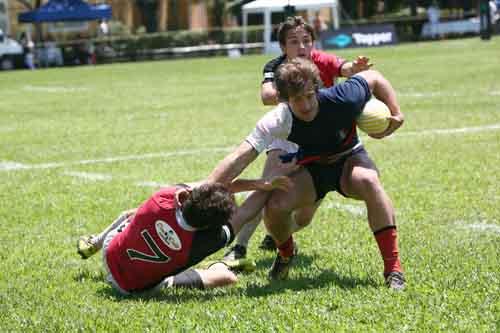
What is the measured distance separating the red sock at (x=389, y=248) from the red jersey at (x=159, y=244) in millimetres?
896

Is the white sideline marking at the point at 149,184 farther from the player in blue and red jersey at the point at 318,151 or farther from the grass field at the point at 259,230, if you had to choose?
the player in blue and red jersey at the point at 318,151

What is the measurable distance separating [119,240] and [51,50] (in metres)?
42.4

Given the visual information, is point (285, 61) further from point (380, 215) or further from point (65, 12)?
point (65, 12)

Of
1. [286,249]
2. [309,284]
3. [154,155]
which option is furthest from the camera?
[154,155]

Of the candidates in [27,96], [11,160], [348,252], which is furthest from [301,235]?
[27,96]

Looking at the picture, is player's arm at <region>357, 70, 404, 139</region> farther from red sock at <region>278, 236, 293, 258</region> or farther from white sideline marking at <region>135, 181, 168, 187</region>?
white sideline marking at <region>135, 181, 168, 187</region>

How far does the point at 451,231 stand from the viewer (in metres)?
7.50

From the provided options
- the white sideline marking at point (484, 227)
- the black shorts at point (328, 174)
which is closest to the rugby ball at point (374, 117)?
the black shorts at point (328, 174)

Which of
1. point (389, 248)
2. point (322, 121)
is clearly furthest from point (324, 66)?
point (389, 248)

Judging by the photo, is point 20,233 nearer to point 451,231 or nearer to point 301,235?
point 301,235

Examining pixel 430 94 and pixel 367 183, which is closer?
pixel 367 183

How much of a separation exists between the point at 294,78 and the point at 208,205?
2.81 ft

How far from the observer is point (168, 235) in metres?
5.69

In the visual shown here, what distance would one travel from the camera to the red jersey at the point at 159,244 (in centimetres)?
568
